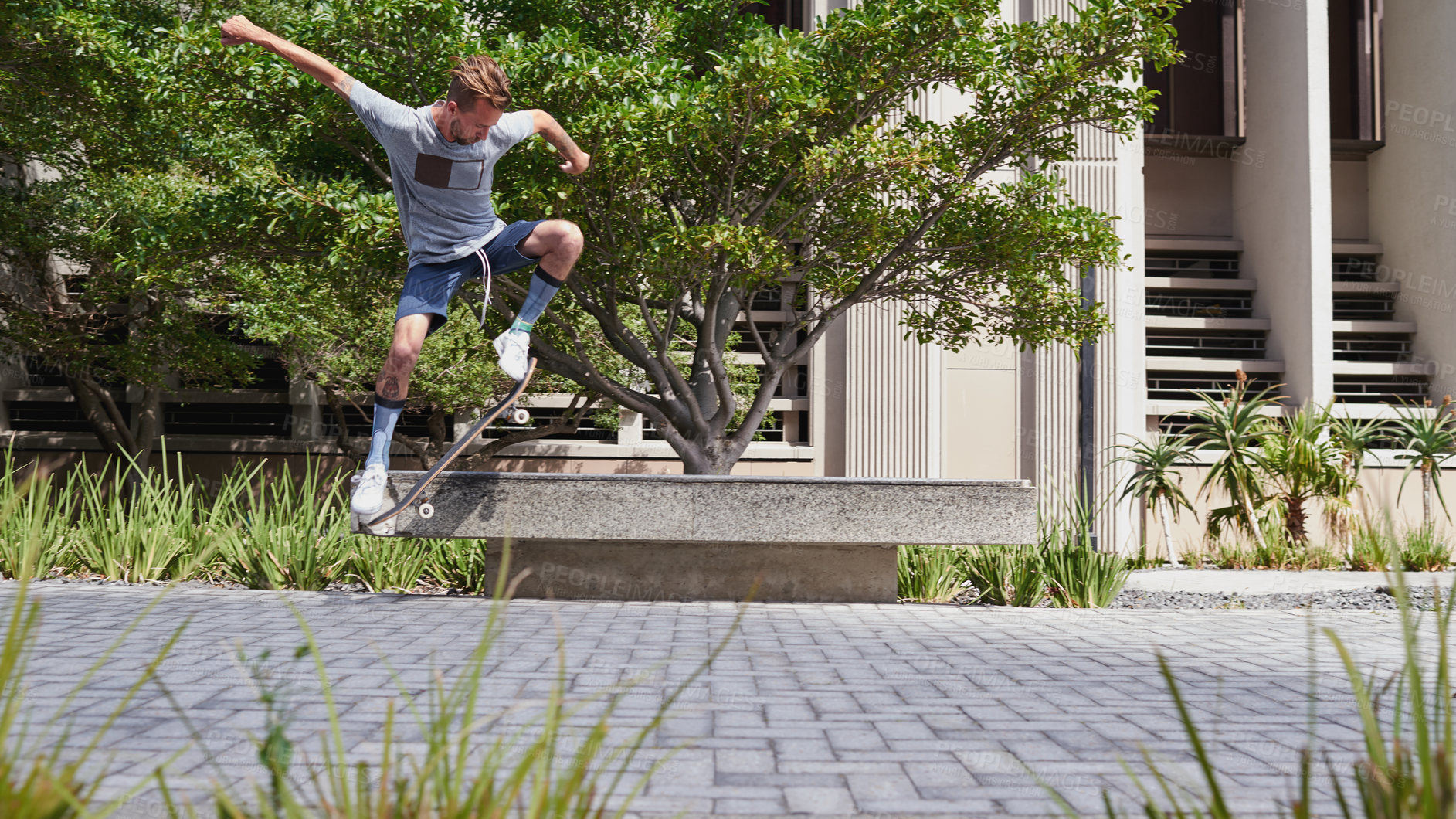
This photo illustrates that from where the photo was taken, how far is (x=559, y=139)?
5.07 m

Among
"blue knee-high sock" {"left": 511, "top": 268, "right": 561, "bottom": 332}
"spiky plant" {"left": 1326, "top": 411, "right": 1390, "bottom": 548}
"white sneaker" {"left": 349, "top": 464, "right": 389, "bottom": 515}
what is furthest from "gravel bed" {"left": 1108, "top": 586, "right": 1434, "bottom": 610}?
"white sneaker" {"left": 349, "top": 464, "right": 389, "bottom": 515}

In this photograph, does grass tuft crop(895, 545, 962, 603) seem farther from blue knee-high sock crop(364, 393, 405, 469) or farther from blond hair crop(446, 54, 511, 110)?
blond hair crop(446, 54, 511, 110)

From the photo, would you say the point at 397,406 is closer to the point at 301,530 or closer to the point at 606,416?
the point at 301,530

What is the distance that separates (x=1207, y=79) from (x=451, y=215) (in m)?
17.7

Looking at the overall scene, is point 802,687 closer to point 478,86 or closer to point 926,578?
point 478,86

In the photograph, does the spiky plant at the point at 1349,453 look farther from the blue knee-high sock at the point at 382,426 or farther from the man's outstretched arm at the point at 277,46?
the man's outstretched arm at the point at 277,46

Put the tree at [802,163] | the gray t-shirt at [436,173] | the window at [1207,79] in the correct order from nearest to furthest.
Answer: the gray t-shirt at [436,173]
the tree at [802,163]
the window at [1207,79]

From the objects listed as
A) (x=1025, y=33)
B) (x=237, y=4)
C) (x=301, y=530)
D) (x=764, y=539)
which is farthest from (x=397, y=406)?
(x=237, y=4)

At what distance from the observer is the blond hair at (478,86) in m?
4.62

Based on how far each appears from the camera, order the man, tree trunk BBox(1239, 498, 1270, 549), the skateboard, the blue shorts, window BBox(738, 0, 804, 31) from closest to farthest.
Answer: the man
the blue shorts
the skateboard
tree trunk BBox(1239, 498, 1270, 549)
window BBox(738, 0, 804, 31)

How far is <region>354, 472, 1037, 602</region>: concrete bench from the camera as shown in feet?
19.7

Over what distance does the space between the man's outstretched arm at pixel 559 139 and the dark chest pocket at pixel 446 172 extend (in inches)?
14.8

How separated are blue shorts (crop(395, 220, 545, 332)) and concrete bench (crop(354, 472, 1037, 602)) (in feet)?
4.06

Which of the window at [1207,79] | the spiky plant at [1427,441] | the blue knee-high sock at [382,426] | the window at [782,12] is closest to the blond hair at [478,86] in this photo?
the blue knee-high sock at [382,426]
